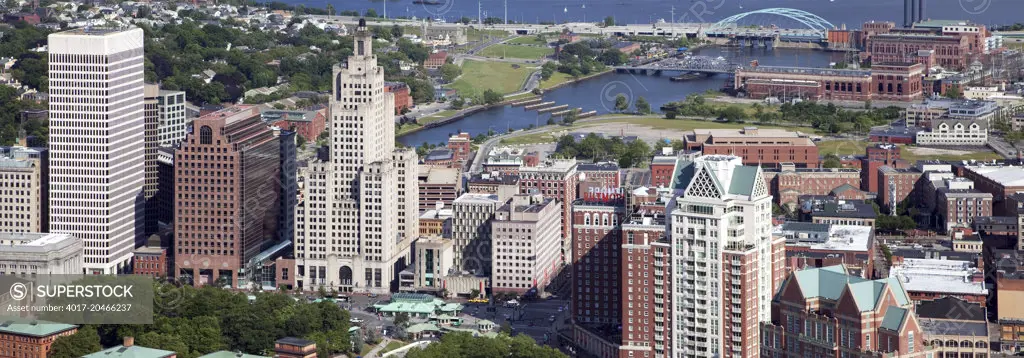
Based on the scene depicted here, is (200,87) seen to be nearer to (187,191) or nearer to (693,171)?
(187,191)

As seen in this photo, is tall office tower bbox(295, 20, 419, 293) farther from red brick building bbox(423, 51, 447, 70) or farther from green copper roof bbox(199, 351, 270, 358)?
red brick building bbox(423, 51, 447, 70)

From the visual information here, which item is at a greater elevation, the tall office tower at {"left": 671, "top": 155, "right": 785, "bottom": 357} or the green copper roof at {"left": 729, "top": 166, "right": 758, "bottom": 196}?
the green copper roof at {"left": 729, "top": 166, "right": 758, "bottom": 196}

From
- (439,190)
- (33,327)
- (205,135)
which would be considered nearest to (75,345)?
(33,327)

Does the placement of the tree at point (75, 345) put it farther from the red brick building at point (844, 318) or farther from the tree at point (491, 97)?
the tree at point (491, 97)

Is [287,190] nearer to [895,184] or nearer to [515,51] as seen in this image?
[895,184]

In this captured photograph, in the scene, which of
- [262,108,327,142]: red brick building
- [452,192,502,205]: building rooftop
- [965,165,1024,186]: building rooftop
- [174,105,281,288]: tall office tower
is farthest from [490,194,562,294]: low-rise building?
[262,108,327,142]: red brick building

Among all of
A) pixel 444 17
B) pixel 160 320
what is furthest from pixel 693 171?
pixel 444 17

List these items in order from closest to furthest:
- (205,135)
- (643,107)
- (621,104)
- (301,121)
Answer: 1. (205,135)
2. (301,121)
3. (643,107)
4. (621,104)
